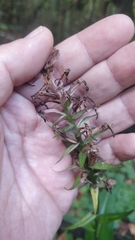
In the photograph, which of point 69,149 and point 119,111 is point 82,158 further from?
point 119,111

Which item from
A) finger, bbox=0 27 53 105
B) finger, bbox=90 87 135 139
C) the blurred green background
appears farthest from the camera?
the blurred green background

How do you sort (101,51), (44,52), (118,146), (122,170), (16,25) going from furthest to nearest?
(16,25)
(122,170)
(118,146)
(101,51)
(44,52)

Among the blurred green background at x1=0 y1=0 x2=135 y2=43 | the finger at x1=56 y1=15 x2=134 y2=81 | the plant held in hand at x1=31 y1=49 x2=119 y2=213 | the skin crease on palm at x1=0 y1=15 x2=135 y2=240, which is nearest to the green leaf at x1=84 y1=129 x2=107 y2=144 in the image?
the plant held in hand at x1=31 y1=49 x2=119 y2=213

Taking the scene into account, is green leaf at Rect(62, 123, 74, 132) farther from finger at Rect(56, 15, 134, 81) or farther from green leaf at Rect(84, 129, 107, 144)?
finger at Rect(56, 15, 134, 81)

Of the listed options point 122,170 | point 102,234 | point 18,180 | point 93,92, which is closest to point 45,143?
point 18,180

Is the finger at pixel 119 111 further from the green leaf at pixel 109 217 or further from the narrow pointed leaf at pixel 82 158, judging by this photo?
the green leaf at pixel 109 217

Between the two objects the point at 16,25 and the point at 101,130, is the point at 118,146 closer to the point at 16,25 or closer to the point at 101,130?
the point at 101,130

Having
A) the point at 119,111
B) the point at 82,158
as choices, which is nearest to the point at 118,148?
the point at 119,111
